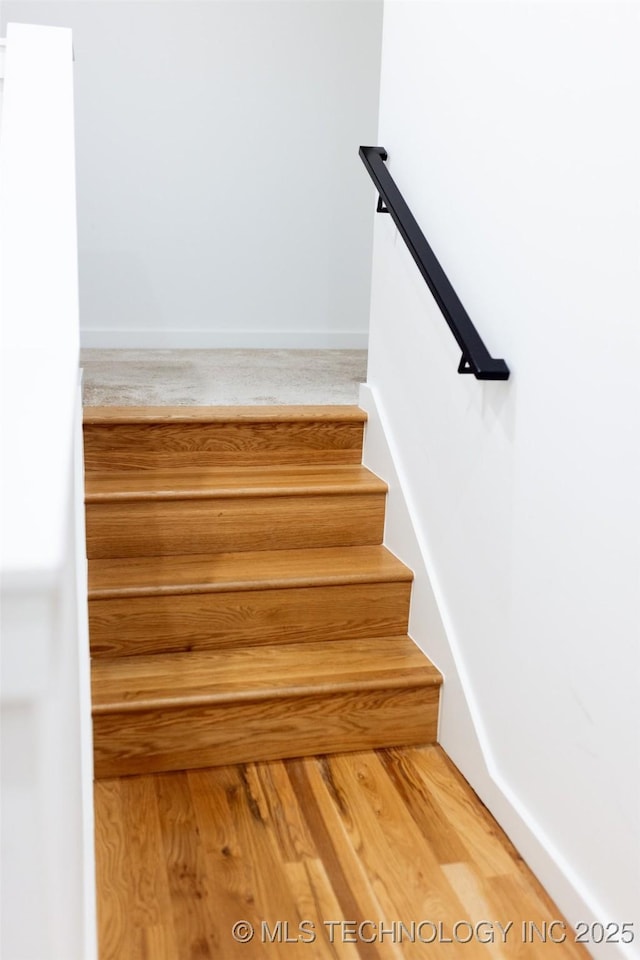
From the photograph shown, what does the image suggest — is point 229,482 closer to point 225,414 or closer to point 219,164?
point 225,414

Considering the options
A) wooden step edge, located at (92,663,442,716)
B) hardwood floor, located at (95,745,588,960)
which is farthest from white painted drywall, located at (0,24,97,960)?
wooden step edge, located at (92,663,442,716)

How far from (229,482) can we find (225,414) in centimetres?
29

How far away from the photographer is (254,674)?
2.34 m

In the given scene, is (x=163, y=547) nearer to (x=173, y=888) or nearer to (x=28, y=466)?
(x=173, y=888)

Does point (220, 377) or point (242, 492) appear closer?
point (242, 492)

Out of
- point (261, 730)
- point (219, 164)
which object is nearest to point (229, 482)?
point (261, 730)

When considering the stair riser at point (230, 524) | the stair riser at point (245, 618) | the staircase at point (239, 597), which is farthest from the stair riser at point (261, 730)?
the stair riser at point (230, 524)

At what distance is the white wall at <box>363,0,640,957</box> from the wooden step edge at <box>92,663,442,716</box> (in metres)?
0.08

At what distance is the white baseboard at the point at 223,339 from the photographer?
427 centimetres

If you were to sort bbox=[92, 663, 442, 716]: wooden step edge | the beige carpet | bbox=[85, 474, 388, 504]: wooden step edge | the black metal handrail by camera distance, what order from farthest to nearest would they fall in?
the beige carpet < bbox=[85, 474, 388, 504]: wooden step edge < bbox=[92, 663, 442, 716]: wooden step edge < the black metal handrail

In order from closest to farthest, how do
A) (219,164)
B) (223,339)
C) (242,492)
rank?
(242,492) → (219,164) → (223,339)

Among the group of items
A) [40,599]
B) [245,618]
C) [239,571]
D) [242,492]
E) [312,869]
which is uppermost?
[40,599]

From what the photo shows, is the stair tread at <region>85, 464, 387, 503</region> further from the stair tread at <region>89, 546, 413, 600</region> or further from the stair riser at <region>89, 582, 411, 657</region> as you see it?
the stair riser at <region>89, 582, 411, 657</region>

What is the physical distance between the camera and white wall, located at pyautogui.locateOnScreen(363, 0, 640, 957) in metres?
1.59
